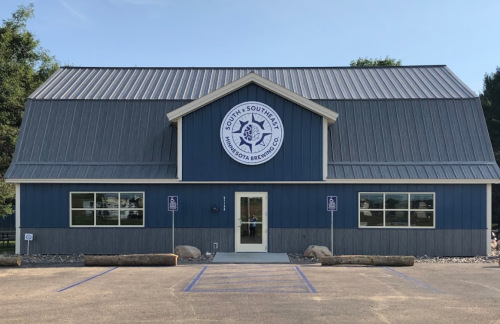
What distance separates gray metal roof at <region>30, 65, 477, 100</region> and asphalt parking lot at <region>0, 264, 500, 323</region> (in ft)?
27.9

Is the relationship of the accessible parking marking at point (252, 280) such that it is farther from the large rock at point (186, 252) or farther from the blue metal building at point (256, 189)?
the blue metal building at point (256, 189)

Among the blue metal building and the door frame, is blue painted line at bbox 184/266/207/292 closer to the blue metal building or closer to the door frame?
the door frame

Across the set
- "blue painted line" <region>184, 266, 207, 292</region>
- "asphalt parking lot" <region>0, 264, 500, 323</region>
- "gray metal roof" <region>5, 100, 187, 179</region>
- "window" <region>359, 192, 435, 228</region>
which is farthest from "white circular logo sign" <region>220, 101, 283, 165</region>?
"blue painted line" <region>184, 266, 207, 292</region>

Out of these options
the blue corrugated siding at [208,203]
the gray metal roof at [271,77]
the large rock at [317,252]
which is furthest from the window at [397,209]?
the gray metal roof at [271,77]

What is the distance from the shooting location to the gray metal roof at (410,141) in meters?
18.0

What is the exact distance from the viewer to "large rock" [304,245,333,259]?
16.9 metres

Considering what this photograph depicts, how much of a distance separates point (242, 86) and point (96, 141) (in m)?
6.47

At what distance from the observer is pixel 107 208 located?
1823cm

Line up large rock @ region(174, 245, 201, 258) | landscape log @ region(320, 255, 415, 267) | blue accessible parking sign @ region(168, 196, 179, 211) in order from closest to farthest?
landscape log @ region(320, 255, 415, 267)
large rock @ region(174, 245, 201, 258)
blue accessible parking sign @ region(168, 196, 179, 211)

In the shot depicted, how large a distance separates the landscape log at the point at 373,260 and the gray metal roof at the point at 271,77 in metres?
7.72

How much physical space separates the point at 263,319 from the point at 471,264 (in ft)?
34.1

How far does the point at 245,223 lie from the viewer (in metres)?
18.2

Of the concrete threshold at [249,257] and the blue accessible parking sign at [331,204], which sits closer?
the concrete threshold at [249,257]

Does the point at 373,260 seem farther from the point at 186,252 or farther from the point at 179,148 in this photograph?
the point at 179,148
